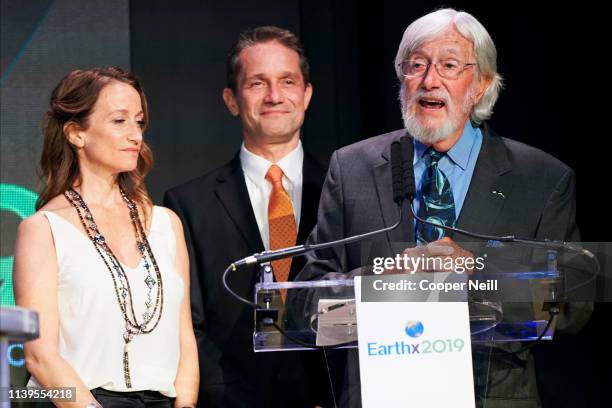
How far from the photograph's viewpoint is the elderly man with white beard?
11.9 feet

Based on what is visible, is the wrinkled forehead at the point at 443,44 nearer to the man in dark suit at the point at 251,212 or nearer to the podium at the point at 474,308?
the man in dark suit at the point at 251,212

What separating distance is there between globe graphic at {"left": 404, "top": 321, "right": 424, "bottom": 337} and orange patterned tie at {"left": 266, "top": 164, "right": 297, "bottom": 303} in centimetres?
163

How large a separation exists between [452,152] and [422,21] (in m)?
0.51

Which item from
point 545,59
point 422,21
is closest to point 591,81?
point 545,59

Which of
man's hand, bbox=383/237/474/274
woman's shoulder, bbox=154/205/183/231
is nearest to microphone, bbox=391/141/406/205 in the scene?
man's hand, bbox=383/237/474/274

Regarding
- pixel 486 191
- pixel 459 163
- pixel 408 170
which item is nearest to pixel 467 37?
pixel 459 163

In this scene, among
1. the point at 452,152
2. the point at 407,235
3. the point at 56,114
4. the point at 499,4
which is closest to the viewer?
the point at 407,235

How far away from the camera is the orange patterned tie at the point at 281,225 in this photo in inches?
174

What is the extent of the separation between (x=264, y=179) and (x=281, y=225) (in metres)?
0.24

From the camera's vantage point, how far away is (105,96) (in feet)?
13.4

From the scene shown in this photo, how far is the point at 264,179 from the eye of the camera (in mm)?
4594

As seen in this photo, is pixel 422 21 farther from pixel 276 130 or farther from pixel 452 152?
pixel 276 130

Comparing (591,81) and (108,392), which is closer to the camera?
(108,392)

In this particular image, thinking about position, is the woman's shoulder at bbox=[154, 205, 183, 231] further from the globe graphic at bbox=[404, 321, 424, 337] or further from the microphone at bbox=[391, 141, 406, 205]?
the globe graphic at bbox=[404, 321, 424, 337]
